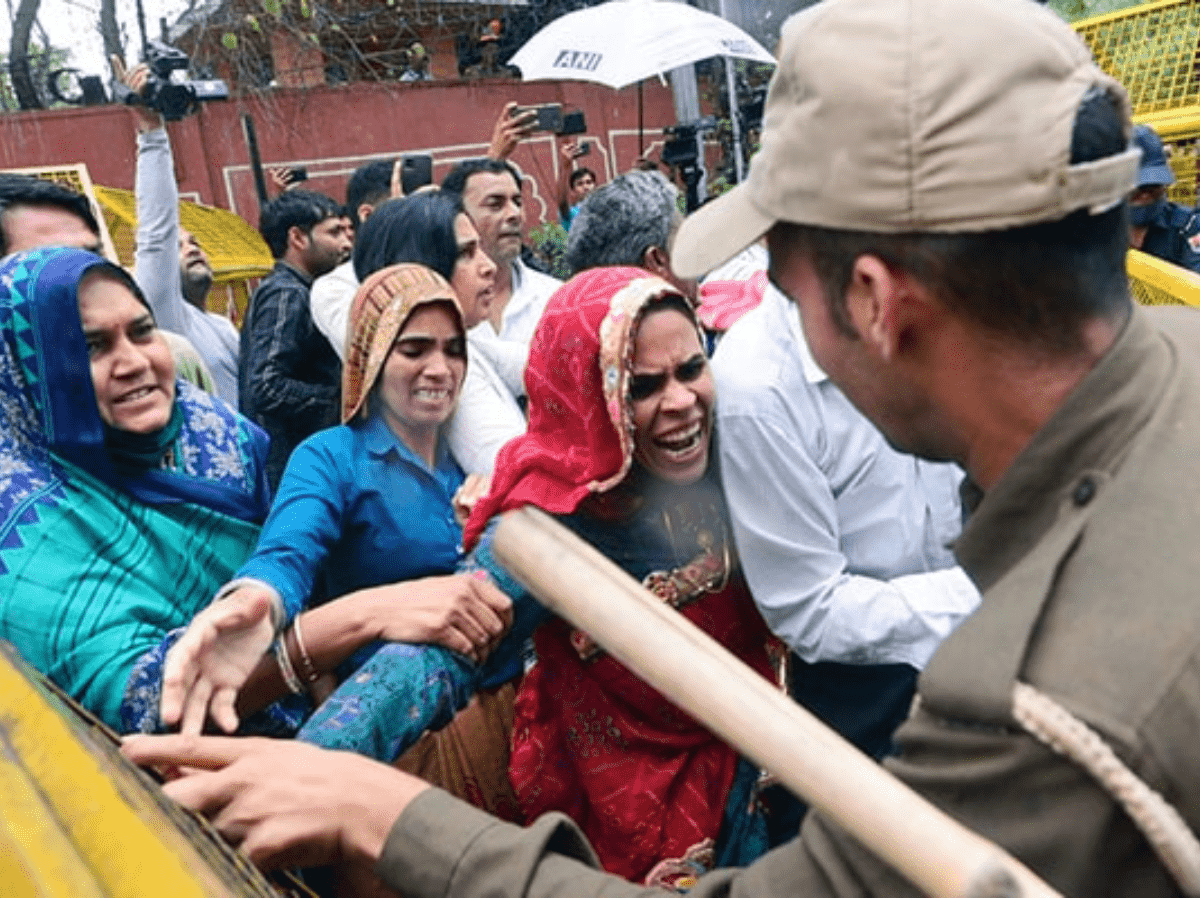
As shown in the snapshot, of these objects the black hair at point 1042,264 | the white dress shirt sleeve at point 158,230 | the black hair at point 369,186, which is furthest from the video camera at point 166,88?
the black hair at point 1042,264

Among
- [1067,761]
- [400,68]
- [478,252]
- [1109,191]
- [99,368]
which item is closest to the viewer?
[1067,761]

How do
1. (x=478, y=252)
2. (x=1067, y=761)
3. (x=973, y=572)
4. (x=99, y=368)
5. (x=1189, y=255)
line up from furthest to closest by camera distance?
(x=1189, y=255) → (x=478, y=252) → (x=99, y=368) → (x=973, y=572) → (x=1067, y=761)

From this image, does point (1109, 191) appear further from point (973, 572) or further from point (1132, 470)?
point (973, 572)

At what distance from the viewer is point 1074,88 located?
0.95m

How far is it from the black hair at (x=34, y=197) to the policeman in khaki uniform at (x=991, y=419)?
225cm

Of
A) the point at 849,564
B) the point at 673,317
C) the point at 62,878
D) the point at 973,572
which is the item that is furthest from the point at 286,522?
the point at 973,572

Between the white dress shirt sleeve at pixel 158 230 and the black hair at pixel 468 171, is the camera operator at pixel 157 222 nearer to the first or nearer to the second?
the white dress shirt sleeve at pixel 158 230

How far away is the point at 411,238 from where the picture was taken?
332 centimetres

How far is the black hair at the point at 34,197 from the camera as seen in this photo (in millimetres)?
2889

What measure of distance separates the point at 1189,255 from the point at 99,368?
4.27m

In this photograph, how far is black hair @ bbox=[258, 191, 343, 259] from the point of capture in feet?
15.5

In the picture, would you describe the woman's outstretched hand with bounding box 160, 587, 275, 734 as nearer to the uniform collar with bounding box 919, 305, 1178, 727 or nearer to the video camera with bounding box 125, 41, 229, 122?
the uniform collar with bounding box 919, 305, 1178, 727

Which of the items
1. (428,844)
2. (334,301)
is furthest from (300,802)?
(334,301)

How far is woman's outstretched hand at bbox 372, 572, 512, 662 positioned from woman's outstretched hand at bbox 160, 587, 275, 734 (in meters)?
0.19
